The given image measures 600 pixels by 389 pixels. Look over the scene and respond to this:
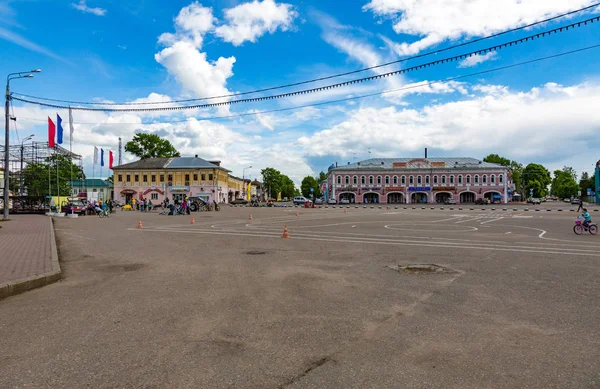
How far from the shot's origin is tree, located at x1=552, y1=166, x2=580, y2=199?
441 ft

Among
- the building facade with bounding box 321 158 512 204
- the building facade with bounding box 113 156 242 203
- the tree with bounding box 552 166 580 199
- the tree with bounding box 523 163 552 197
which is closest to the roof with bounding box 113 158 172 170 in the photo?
the building facade with bounding box 113 156 242 203

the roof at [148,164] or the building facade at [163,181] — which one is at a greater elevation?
the roof at [148,164]

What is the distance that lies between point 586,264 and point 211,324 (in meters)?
9.28

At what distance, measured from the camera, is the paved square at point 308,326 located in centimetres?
354

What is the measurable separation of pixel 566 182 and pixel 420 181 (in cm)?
9305

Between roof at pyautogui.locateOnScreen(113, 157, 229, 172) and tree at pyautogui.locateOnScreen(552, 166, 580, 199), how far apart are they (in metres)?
128

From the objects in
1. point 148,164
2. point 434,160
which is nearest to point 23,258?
point 148,164

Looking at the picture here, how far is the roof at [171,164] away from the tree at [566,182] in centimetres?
12833

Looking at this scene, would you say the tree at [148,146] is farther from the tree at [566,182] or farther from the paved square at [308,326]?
the tree at [566,182]

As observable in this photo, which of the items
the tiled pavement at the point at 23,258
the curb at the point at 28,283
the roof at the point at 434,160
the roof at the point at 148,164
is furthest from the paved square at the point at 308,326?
the roof at the point at 434,160

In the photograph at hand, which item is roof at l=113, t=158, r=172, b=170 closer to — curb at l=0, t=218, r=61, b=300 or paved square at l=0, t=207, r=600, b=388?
paved square at l=0, t=207, r=600, b=388

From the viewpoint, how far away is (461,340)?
14.3 ft

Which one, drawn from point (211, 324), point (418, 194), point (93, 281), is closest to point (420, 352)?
point (211, 324)

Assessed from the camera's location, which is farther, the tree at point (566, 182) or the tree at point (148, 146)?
the tree at point (566, 182)
